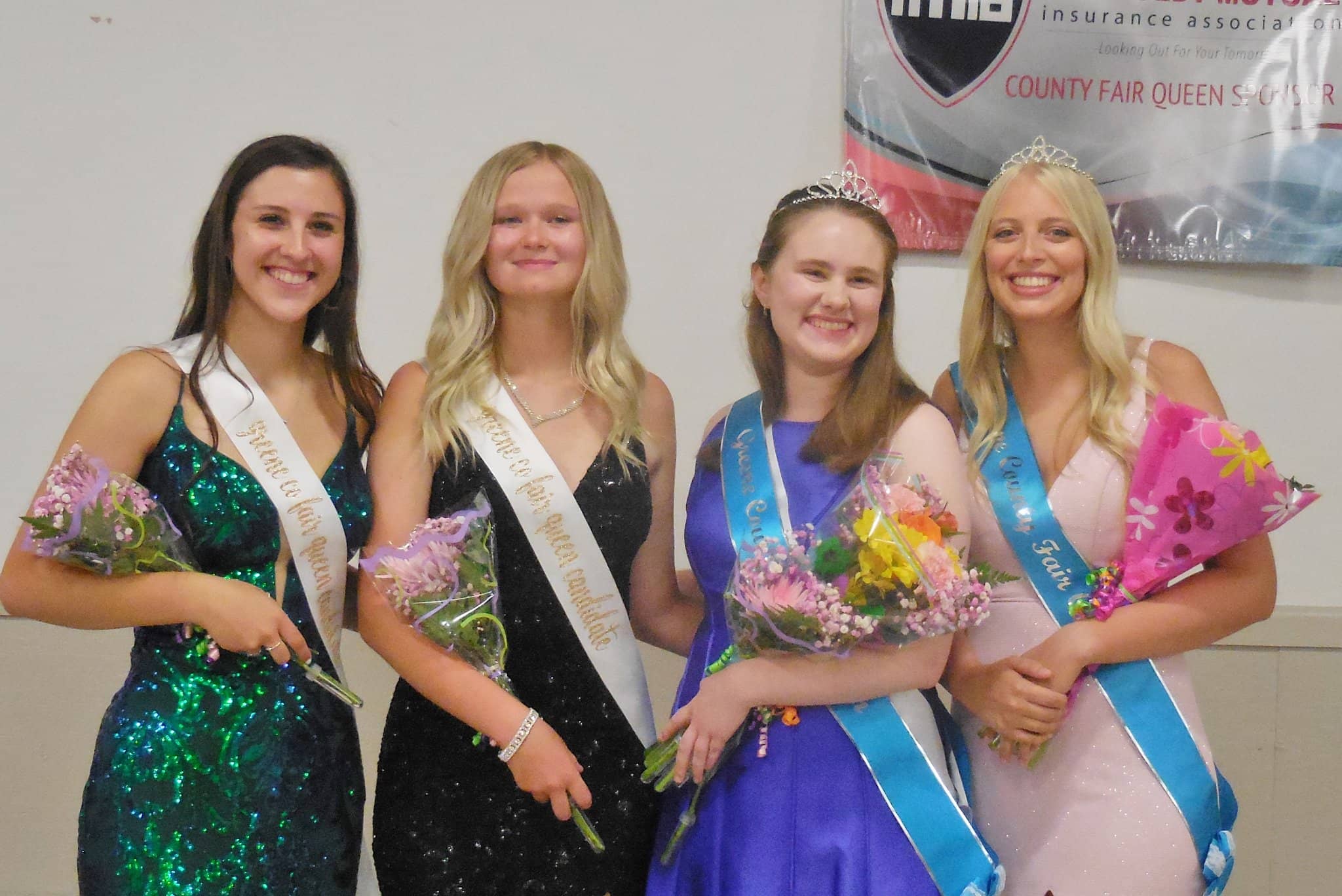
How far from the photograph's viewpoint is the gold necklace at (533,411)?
63.4 inches

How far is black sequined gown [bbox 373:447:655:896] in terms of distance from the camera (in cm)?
147

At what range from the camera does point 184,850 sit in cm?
138

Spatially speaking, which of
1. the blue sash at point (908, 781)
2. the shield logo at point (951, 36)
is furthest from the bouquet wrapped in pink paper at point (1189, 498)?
the shield logo at point (951, 36)

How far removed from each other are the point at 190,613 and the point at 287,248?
50 centimetres

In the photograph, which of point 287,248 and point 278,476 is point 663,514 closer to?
point 278,476

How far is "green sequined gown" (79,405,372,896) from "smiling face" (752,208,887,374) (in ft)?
2.42

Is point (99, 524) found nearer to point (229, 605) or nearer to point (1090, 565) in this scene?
point (229, 605)

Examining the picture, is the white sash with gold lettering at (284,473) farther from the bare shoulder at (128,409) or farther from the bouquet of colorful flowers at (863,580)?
the bouquet of colorful flowers at (863,580)

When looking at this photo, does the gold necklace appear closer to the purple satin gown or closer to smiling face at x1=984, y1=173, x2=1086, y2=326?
the purple satin gown

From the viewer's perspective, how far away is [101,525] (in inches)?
51.6

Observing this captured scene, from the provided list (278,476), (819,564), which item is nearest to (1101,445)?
(819,564)

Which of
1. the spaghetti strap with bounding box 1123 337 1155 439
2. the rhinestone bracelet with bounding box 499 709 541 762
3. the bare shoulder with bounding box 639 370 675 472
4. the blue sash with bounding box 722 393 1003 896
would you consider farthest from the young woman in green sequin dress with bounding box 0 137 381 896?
the spaghetti strap with bounding box 1123 337 1155 439

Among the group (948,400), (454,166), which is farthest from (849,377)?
(454,166)

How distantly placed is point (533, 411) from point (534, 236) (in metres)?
0.25
